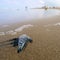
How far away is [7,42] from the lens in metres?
10.9

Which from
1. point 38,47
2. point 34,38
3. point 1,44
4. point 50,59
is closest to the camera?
point 50,59

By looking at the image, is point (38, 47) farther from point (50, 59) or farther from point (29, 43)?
point (50, 59)

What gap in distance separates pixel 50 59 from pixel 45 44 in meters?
2.13

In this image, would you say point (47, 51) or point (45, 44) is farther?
point (45, 44)

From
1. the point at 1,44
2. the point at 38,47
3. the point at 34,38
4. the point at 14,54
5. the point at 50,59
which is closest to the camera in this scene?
the point at 50,59

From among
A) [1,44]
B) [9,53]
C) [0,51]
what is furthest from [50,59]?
[1,44]

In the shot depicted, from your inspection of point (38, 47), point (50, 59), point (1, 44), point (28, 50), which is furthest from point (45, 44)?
point (1, 44)

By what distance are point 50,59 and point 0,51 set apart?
124 inches

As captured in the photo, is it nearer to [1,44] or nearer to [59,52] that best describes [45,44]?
[59,52]

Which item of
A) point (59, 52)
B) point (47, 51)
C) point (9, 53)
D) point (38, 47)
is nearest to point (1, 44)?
point (9, 53)

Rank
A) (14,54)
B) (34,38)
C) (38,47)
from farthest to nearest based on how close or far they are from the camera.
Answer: (34,38)
(38,47)
(14,54)

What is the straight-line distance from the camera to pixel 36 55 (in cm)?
883

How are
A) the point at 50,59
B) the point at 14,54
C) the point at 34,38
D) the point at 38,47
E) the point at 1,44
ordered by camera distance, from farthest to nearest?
the point at 34,38 < the point at 1,44 < the point at 38,47 < the point at 14,54 < the point at 50,59

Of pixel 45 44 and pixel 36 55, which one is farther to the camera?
pixel 45 44
